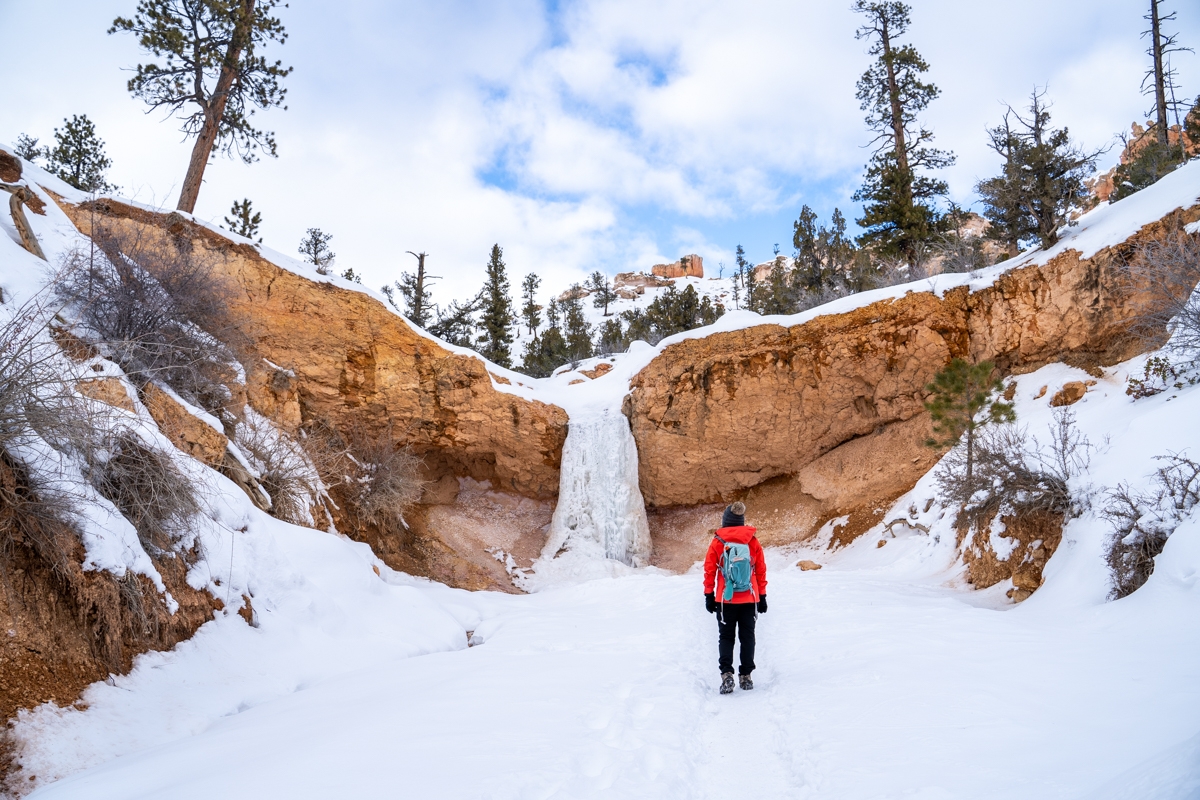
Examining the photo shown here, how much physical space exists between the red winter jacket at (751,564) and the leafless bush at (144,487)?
470cm

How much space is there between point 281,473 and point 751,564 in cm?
771

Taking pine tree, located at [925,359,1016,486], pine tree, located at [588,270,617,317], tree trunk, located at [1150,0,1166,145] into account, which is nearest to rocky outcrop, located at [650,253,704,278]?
pine tree, located at [588,270,617,317]

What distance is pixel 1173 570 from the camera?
15.5ft

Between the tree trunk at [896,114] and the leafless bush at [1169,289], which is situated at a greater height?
the tree trunk at [896,114]

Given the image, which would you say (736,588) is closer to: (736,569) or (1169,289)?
(736,569)

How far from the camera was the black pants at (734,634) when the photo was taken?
4.99 metres

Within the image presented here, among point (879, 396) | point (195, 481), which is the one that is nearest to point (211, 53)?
point (195, 481)

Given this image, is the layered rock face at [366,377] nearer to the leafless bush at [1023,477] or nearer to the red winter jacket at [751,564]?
the red winter jacket at [751,564]

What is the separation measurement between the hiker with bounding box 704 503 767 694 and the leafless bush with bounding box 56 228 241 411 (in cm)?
612

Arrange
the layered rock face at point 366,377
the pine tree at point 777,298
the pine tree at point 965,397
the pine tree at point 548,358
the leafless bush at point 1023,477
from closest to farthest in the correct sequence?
the leafless bush at point 1023,477, the pine tree at point 965,397, the layered rock face at point 366,377, the pine tree at point 777,298, the pine tree at point 548,358

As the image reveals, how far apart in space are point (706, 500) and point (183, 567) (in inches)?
600

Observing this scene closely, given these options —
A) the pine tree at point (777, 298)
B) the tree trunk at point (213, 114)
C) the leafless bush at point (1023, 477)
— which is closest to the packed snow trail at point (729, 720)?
the leafless bush at point (1023, 477)

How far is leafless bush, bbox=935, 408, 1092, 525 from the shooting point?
7.60 meters

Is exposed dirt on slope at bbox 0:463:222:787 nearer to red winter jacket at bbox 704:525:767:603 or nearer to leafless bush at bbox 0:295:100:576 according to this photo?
leafless bush at bbox 0:295:100:576
